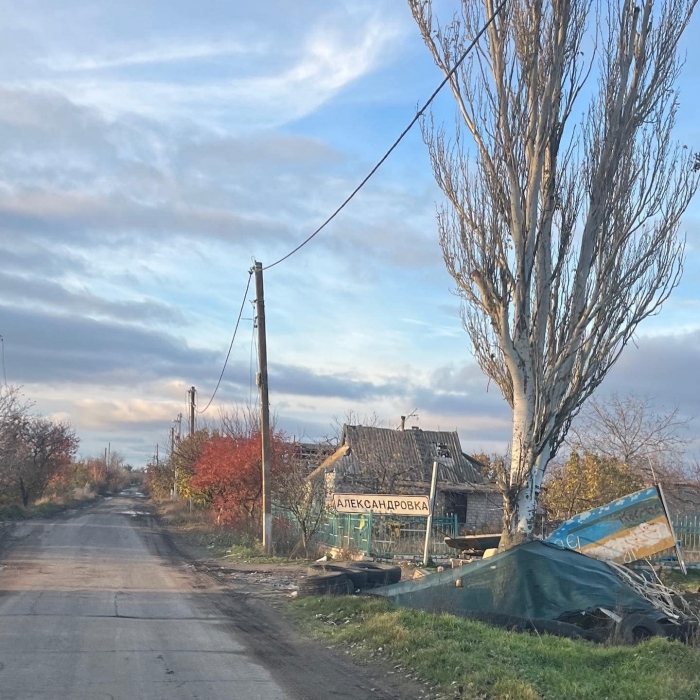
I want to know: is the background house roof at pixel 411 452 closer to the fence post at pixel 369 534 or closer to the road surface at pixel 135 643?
the fence post at pixel 369 534

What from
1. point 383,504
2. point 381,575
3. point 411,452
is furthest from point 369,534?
point 411,452

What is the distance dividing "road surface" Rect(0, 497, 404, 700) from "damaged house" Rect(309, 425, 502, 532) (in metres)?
12.4

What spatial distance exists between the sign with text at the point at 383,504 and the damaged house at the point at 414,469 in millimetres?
6572

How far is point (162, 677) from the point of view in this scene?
7.94 metres

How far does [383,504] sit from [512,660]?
1174 centimetres

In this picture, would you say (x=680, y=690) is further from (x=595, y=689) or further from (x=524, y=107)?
(x=524, y=107)

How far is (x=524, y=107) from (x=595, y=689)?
11081 millimetres

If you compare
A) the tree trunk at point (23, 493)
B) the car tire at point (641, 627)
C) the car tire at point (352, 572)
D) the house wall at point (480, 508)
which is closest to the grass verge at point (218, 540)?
the car tire at point (352, 572)

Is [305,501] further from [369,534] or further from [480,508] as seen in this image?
[480,508]

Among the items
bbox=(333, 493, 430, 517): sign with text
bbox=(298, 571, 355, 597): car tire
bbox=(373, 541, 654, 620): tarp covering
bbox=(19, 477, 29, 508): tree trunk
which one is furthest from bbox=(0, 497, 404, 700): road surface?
bbox=(19, 477, 29, 508): tree trunk

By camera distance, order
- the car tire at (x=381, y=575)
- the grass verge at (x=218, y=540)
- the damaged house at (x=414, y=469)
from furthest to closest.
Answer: the damaged house at (x=414, y=469), the grass verge at (x=218, y=540), the car tire at (x=381, y=575)

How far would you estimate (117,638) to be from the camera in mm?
9836

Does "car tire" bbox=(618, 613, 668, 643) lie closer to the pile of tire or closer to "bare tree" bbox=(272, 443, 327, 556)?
the pile of tire

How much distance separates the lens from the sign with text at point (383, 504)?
19.3 metres
